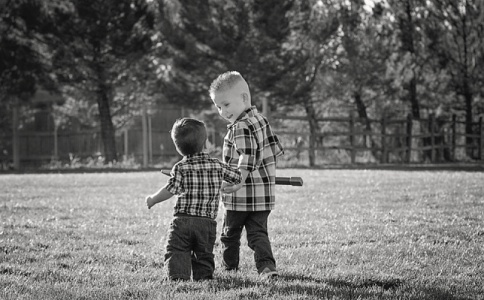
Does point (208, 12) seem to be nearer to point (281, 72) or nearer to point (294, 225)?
point (281, 72)

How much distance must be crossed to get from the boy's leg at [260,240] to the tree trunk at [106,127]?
21372 mm

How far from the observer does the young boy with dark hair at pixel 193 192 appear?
16.3ft

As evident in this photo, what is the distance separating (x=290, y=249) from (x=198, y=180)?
5.24 ft

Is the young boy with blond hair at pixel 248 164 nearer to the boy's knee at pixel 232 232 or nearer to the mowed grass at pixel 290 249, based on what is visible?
the boy's knee at pixel 232 232

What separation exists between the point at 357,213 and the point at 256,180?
161 inches

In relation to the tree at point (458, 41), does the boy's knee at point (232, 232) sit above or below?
below

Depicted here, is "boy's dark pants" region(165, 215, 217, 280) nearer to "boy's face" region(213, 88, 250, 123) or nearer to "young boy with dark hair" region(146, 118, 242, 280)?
"young boy with dark hair" region(146, 118, 242, 280)

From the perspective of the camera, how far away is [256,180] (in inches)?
205

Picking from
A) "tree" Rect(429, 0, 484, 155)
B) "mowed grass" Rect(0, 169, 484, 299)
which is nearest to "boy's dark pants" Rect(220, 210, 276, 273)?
"mowed grass" Rect(0, 169, 484, 299)

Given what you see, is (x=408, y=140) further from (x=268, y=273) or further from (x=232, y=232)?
(x=268, y=273)

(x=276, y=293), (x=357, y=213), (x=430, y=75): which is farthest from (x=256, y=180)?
(x=430, y=75)

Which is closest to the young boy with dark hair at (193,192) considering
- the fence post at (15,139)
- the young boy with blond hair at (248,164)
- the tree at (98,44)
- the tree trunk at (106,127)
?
the young boy with blond hair at (248,164)

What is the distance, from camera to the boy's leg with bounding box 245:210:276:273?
5.12 meters

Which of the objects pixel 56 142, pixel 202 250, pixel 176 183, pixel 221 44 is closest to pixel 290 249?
pixel 202 250
